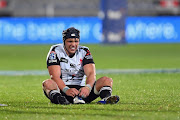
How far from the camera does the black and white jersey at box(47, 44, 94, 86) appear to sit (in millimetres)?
8336

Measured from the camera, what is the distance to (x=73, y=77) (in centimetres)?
841

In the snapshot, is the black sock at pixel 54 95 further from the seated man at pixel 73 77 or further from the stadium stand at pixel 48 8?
the stadium stand at pixel 48 8

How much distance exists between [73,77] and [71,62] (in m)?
0.26

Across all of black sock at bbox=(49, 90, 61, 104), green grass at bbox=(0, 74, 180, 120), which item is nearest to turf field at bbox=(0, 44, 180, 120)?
green grass at bbox=(0, 74, 180, 120)

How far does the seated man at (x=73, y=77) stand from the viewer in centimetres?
806

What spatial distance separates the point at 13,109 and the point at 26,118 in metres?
0.97

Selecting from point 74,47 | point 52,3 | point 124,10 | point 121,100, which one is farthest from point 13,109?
point 52,3

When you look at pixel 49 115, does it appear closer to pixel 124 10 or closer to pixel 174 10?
pixel 124 10

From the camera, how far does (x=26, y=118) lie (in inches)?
270

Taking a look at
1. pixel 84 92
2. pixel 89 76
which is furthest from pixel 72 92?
pixel 89 76

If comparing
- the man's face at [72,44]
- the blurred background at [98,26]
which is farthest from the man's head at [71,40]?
the blurred background at [98,26]

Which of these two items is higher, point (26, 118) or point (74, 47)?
point (74, 47)

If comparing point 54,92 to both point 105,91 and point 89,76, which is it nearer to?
point 89,76

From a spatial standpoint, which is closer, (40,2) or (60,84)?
(60,84)
